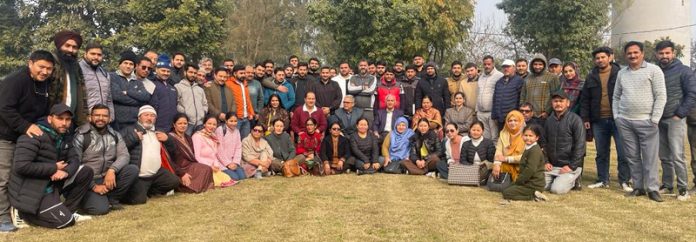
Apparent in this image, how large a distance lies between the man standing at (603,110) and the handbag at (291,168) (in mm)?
4459

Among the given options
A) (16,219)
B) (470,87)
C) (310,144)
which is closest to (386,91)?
(470,87)

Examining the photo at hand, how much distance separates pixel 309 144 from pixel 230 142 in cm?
145

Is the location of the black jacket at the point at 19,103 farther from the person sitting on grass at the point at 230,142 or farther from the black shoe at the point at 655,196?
the black shoe at the point at 655,196

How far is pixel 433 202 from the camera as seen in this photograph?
20.1 ft

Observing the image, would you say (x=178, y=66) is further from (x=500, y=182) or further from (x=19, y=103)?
(x=500, y=182)

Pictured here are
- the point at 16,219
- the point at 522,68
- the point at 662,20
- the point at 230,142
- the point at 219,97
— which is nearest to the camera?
the point at 16,219

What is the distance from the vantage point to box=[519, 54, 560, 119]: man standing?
779 centimetres

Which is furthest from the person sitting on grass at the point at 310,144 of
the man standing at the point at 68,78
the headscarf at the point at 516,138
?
the man standing at the point at 68,78

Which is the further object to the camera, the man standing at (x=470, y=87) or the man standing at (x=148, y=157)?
the man standing at (x=470, y=87)

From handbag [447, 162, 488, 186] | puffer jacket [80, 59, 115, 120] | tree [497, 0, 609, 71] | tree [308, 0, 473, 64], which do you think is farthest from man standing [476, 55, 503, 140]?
tree [497, 0, 609, 71]

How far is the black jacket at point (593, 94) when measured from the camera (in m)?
6.96

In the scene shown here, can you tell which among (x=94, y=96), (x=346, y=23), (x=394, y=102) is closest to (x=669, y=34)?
(x=346, y=23)

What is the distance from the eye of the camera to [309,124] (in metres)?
8.96

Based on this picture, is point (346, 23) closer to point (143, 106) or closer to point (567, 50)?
point (567, 50)
